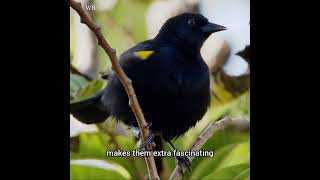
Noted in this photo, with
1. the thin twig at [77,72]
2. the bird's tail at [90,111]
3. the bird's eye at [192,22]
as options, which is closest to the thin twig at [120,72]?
the bird's tail at [90,111]

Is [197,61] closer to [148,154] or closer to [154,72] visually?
[154,72]

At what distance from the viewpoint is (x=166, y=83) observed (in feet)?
7.50

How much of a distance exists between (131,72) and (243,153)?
1.68ft

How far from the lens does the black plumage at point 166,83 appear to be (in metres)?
2.29

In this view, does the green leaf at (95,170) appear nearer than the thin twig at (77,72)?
Yes

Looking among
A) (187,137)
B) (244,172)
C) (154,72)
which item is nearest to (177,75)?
(154,72)

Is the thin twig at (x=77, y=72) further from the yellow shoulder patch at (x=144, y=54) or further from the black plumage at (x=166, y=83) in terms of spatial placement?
the yellow shoulder patch at (x=144, y=54)

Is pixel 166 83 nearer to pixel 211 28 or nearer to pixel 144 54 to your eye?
pixel 144 54

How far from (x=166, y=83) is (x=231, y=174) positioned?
16.8 inches

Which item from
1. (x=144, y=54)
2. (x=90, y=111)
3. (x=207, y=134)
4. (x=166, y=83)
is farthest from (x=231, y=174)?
(x=90, y=111)

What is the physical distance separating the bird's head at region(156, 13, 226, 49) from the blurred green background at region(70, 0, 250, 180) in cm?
4

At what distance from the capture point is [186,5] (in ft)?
8.01

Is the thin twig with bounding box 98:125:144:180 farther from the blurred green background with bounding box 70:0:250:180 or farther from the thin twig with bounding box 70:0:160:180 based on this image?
the thin twig with bounding box 70:0:160:180

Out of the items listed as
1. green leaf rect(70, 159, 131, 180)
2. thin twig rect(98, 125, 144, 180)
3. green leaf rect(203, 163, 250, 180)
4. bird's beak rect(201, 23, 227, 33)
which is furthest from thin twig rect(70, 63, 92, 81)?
green leaf rect(203, 163, 250, 180)
